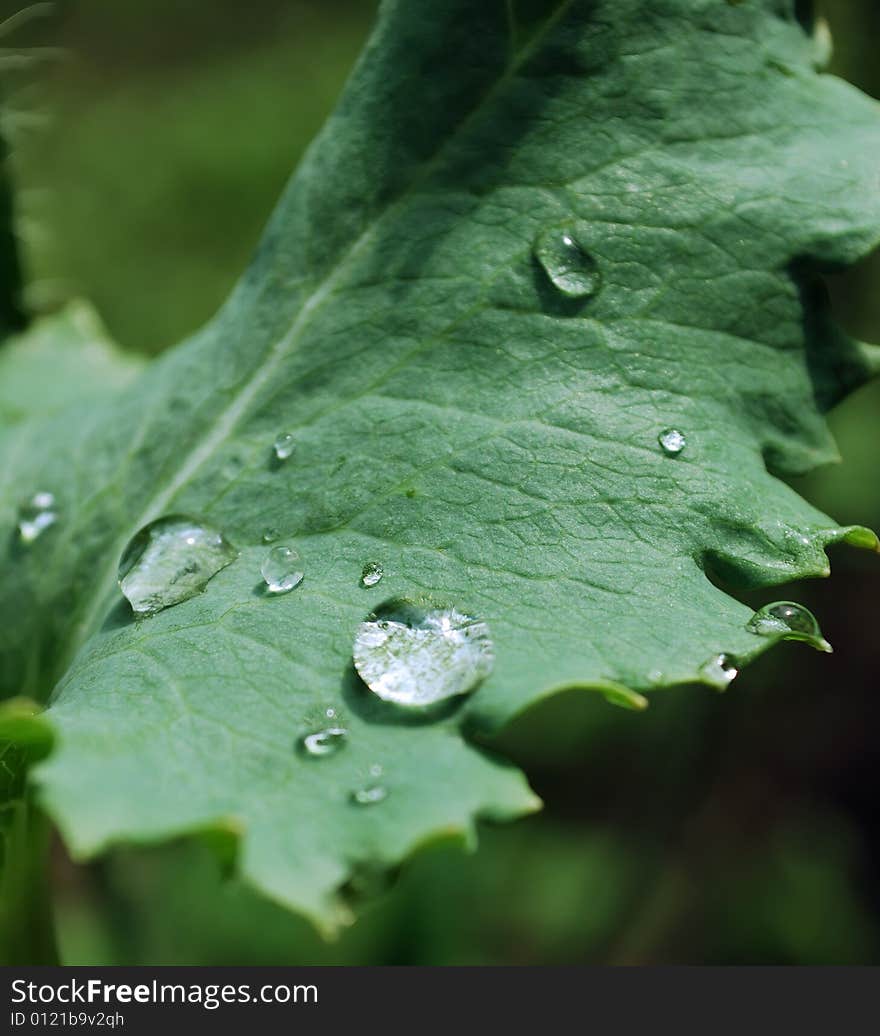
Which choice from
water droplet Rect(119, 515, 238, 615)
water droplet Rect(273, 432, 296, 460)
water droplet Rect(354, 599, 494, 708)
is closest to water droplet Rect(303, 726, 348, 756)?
water droplet Rect(354, 599, 494, 708)

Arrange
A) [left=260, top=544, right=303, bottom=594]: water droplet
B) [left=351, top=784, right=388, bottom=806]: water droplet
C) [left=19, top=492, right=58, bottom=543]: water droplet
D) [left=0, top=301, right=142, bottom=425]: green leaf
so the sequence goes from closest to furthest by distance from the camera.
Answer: [left=351, top=784, right=388, bottom=806]: water droplet < [left=260, top=544, right=303, bottom=594]: water droplet < [left=19, top=492, right=58, bottom=543]: water droplet < [left=0, top=301, right=142, bottom=425]: green leaf

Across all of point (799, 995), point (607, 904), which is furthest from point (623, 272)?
point (607, 904)

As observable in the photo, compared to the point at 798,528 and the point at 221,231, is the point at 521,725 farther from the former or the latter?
the point at 221,231

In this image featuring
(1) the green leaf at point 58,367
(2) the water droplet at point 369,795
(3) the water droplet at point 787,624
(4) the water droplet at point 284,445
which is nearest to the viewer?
(2) the water droplet at point 369,795

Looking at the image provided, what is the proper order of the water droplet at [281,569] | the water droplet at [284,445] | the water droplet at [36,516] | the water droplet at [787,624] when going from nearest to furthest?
the water droplet at [787,624], the water droplet at [281,569], the water droplet at [284,445], the water droplet at [36,516]

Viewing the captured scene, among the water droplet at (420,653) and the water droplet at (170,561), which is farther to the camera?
the water droplet at (170,561)

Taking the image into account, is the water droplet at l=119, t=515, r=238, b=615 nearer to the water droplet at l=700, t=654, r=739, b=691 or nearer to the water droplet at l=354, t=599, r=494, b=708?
the water droplet at l=354, t=599, r=494, b=708

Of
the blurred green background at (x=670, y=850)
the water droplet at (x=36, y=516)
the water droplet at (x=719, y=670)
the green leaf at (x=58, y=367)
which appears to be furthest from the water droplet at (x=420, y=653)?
the blurred green background at (x=670, y=850)

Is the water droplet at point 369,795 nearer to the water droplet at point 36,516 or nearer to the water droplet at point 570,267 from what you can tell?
the water droplet at point 570,267
